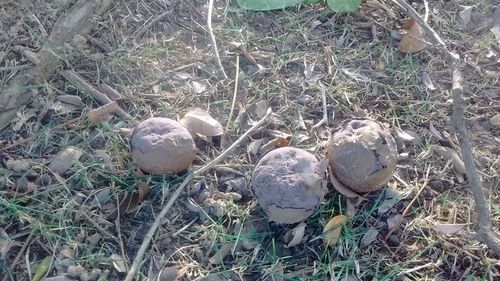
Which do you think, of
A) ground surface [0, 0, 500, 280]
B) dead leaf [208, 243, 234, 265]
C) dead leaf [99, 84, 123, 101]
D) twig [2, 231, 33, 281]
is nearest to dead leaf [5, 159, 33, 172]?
ground surface [0, 0, 500, 280]

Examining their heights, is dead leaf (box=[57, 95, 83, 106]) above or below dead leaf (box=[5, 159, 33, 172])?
A: above

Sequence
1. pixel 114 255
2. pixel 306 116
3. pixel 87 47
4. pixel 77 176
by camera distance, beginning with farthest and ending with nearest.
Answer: pixel 87 47, pixel 306 116, pixel 77 176, pixel 114 255

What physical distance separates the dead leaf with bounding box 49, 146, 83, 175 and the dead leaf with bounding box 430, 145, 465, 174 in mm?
1253

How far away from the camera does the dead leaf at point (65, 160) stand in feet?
7.04

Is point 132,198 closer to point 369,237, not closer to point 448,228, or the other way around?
point 369,237

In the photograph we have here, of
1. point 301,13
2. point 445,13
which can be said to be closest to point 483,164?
point 445,13

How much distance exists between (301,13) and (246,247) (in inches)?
42.4

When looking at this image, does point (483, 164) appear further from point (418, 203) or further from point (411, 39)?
point (411, 39)

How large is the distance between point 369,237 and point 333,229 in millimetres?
125

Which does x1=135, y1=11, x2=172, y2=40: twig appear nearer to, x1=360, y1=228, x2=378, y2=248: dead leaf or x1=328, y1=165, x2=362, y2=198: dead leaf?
x1=328, y1=165, x2=362, y2=198: dead leaf

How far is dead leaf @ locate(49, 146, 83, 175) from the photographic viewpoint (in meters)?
2.15

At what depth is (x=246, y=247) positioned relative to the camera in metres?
2.00

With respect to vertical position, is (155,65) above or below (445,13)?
above

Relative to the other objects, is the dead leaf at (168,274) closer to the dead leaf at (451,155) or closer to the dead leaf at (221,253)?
the dead leaf at (221,253)
